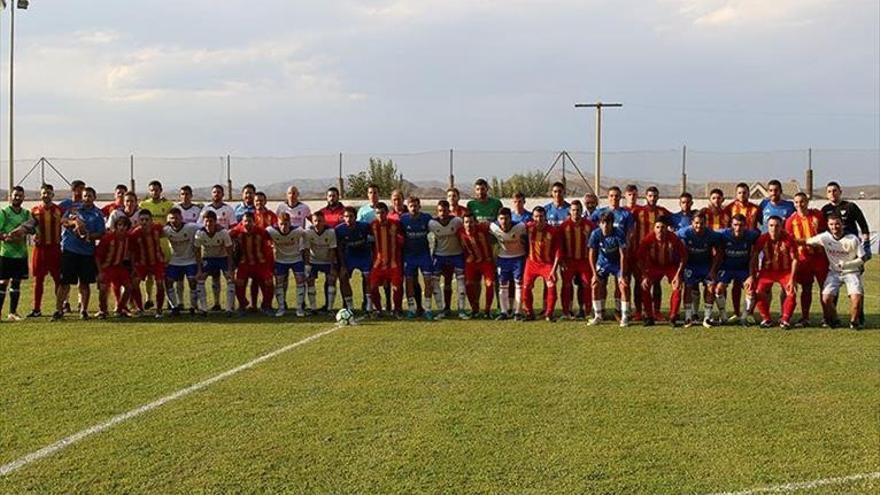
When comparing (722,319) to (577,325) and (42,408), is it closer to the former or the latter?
(577,325)

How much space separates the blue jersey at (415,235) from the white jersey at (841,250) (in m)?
4.65

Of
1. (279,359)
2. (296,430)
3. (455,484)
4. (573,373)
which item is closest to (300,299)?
(279,359)

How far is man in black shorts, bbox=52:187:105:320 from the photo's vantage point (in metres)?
11.1

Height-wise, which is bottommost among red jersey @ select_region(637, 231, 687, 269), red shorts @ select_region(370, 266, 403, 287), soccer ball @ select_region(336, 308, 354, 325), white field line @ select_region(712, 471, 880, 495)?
soccer ball @ select_region(336, 308, 354, 325)

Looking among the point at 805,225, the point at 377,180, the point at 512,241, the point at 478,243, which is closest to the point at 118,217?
the point at 478,243

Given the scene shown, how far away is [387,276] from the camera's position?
1134 cm

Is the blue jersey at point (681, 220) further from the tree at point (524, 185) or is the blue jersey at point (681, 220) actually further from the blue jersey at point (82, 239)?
the tree at point (524, 185)

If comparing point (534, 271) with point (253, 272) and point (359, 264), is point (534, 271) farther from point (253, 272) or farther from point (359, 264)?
point (253, 272)

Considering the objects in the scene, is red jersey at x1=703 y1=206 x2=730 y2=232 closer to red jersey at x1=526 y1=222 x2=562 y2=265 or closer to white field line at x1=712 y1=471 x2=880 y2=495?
red jersey at x1=526 y1=222 x2=562 y2=265

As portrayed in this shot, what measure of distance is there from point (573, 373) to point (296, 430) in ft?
8.87

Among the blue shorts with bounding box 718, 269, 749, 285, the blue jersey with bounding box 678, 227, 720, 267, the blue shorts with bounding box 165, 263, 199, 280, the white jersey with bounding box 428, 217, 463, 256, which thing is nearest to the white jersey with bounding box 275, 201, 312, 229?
the blue shorts with bounding box 165, 263, 199, 280

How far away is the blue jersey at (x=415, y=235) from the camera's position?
1139cm

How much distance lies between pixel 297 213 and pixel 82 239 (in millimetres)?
2764

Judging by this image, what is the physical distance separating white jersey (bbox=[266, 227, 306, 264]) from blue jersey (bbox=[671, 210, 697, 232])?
15.7 ft
